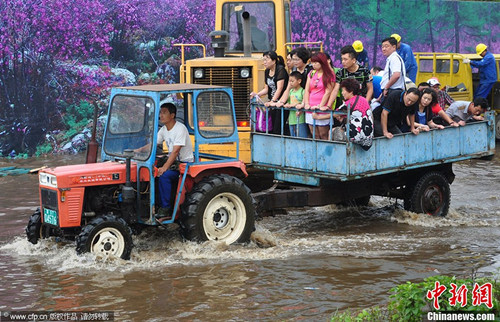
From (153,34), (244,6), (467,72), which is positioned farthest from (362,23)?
(244,6)

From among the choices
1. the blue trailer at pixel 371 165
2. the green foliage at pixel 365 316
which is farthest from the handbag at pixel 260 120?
the green foliage at pixel 365 316

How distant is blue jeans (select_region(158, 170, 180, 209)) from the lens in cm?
927

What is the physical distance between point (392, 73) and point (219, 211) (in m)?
3.28

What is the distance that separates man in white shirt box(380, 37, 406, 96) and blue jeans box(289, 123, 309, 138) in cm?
130

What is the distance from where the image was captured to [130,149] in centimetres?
926

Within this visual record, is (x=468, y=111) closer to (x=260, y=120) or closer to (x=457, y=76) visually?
(x=260, y=120)

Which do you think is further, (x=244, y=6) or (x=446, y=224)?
(x=244, y=6)

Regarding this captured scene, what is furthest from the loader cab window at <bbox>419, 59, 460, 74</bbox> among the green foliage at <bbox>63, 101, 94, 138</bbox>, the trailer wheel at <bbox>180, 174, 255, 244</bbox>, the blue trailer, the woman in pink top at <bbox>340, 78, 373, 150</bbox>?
the trailer wheel at <bbox>180, 174, 255, 244</bbox>

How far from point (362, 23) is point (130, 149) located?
47.5 ft

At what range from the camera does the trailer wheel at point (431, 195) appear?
11422 mm

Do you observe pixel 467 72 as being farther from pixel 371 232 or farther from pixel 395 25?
pixel 371 232

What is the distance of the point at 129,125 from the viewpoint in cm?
946

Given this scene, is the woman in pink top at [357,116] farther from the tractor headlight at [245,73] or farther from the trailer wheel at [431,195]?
the tractor headlight at [245,73]

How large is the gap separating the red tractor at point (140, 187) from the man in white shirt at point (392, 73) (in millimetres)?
2478
